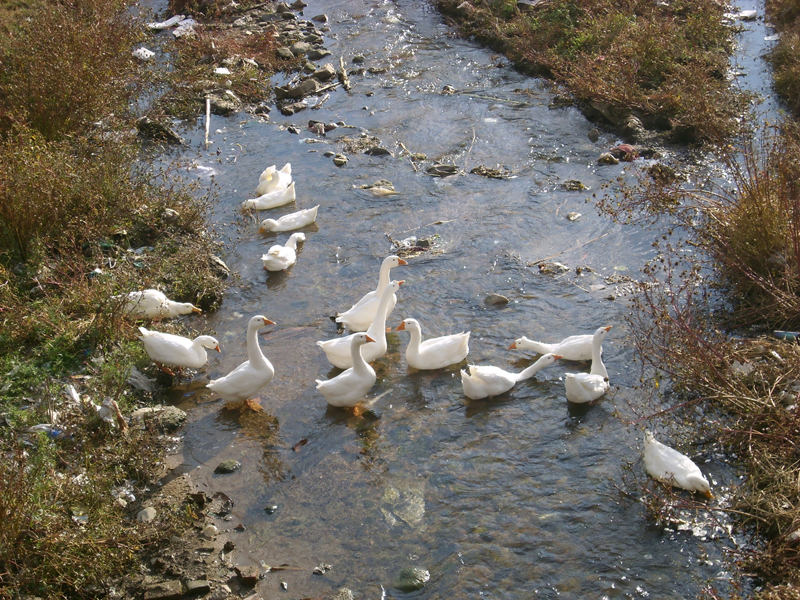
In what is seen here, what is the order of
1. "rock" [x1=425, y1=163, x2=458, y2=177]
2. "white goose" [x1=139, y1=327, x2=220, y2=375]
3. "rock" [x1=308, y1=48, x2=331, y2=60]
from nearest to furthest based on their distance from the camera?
1. "white goose" [x1=139, y1=327, x2=220, y2=375]
2. "rock" [x1=425, y1=163, x2=458, y2=177]
3. "rock" [x1=308, y1=48, x2=331, y2=60]

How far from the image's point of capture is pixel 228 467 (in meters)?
6.22

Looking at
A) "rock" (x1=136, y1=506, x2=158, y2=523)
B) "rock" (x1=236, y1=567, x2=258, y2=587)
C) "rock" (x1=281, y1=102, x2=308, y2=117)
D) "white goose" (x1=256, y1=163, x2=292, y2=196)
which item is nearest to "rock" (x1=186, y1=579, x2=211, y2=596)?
"rock" (x1=236, y1=567, x2=258, y2=587)

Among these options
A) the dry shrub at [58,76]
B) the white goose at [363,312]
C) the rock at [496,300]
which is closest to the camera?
the white goose at [363,312]

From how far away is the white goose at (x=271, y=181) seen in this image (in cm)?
1100

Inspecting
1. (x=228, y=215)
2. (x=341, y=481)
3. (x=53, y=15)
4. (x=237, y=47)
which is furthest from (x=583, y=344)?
(x=237, y=47)

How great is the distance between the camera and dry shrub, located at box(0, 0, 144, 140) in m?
9.94

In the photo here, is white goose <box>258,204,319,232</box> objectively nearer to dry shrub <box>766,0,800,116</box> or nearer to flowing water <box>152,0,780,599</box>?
flowing water <box>152,0,780,599</box>

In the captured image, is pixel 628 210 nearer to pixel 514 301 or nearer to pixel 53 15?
pixel 514 301

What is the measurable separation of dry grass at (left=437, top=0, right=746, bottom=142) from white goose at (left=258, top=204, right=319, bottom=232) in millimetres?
6266

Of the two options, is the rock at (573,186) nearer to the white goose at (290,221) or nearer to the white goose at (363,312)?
the white goose at (290,221)

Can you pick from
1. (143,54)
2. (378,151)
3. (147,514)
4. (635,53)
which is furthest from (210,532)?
(143,54)

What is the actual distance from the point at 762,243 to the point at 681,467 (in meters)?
3.32

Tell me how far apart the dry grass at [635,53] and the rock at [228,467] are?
882 cm

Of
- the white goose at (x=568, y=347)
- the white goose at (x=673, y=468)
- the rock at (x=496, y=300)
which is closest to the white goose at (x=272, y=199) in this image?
the rock at (x=496, y=300)
